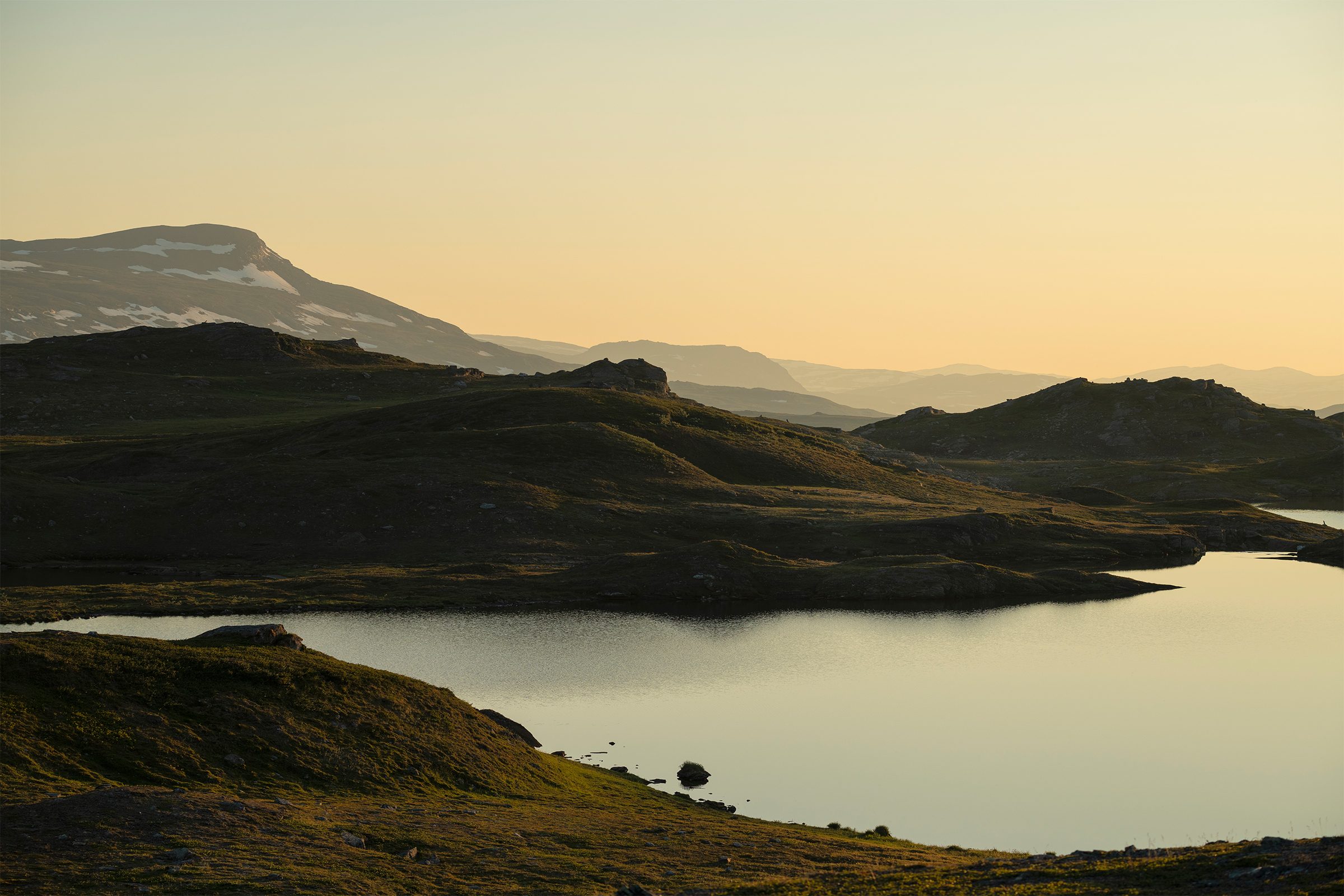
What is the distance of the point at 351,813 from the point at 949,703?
48.5m

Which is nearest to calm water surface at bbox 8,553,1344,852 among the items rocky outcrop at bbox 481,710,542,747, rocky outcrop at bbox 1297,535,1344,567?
rocky outcrop at bbox 481,710,542,747

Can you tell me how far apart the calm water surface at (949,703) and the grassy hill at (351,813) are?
743 centimetres

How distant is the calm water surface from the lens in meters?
57.2

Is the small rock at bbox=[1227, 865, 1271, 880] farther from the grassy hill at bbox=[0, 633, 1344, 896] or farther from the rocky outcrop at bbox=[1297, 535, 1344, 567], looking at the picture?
the rocky outcrop at bbox=[1297, 535, 1344, 567]

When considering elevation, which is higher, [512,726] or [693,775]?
[512,726]

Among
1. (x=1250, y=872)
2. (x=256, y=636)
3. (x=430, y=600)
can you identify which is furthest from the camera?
(x=430, y=600)

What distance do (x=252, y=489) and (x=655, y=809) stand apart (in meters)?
108

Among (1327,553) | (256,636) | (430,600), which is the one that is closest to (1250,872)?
(256,636)

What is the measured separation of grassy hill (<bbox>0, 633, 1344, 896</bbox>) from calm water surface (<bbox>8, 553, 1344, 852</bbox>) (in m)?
7.43

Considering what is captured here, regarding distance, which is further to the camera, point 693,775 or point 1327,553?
point 1327,553

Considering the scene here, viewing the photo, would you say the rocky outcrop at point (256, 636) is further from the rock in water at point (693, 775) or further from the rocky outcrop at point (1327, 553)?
the rocky outcrop at point (1327, 553)

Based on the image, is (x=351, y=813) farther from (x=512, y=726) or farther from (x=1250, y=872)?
(x=1250, y=872)

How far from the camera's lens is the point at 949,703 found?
3140 inches

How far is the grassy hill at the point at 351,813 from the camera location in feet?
109
